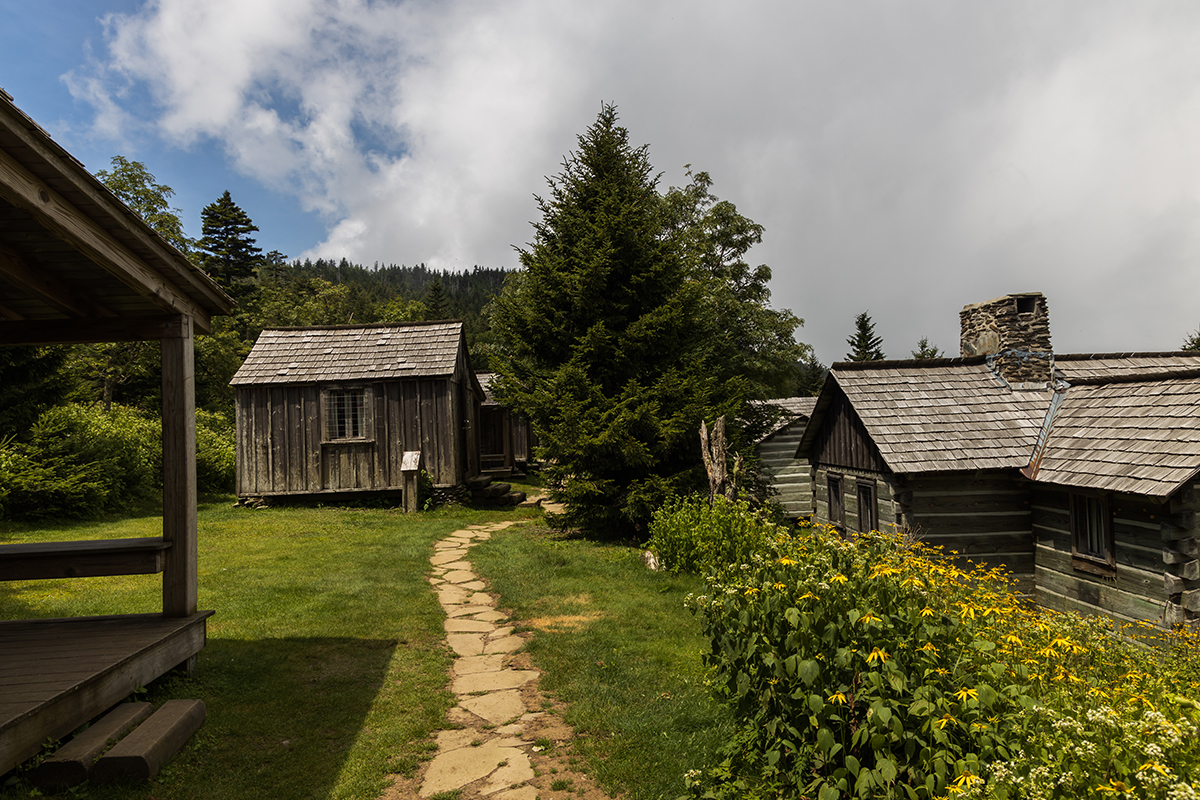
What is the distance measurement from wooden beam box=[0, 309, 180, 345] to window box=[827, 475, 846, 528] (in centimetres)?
1352

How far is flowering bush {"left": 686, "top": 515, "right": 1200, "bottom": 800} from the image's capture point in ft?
8.46

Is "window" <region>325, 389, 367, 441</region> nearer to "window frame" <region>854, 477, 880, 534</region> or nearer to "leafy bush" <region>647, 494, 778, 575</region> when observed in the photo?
"leafy bush" <region>647, 494, 778, 575</region>

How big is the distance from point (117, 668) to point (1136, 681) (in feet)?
21.6

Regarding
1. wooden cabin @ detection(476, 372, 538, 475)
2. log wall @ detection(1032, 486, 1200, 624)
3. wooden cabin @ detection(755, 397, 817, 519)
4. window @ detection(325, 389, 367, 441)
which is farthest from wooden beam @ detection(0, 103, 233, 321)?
wooden cabin @ detection(476, 372, 538, 475)

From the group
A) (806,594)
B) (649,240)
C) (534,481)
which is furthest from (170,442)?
(534,481)

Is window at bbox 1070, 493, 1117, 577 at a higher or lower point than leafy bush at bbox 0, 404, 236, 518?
lower

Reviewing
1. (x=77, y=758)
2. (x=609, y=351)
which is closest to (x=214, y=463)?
(x=609, y=351)

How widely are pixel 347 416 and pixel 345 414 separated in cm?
9

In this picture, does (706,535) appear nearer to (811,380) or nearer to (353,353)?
(353,353)

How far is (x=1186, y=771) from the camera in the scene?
2486 millimetres

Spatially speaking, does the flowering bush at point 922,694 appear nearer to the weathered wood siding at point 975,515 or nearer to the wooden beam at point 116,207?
the wooden beam at point 116,207

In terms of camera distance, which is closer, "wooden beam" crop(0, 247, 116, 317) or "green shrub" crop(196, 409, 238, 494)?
"wooden beam" crop(0, 247, 116, 317)

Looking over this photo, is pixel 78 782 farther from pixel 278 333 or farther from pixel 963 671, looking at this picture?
pixel 278 333

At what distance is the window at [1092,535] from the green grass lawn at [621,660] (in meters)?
6.41
